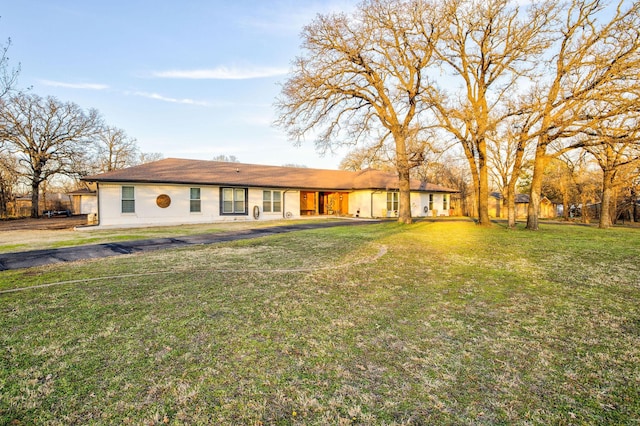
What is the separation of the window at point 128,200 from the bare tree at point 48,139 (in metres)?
17.3

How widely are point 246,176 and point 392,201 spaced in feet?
39.5

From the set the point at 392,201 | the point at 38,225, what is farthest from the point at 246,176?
the point at 38,225

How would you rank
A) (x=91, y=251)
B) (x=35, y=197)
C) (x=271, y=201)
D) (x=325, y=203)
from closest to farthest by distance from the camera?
(x=91, y=251) → (x=271, y=201) → (x=325, y=203) → (x=35, y=197)

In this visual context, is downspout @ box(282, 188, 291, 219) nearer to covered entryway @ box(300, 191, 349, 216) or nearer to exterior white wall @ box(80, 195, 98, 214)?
covered entryway @ box(300, 191, 349, 216)

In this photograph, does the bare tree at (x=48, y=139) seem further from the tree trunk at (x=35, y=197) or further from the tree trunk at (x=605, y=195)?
Answer: the tree trunk at (x=605, y=195)

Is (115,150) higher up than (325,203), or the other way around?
(115,150)

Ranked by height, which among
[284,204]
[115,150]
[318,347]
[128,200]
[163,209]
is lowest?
[318,347]

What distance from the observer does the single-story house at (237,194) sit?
54.1ft

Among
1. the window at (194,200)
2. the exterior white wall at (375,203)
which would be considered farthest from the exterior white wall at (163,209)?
the exterior white wall at (375,203)

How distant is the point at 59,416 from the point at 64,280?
4.28m

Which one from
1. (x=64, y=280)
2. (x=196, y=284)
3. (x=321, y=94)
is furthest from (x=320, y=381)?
(x=321, y=94)

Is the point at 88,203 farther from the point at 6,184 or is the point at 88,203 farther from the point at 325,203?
the point at 325,203

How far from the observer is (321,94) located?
1590 cm

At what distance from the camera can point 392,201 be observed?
973 inches
